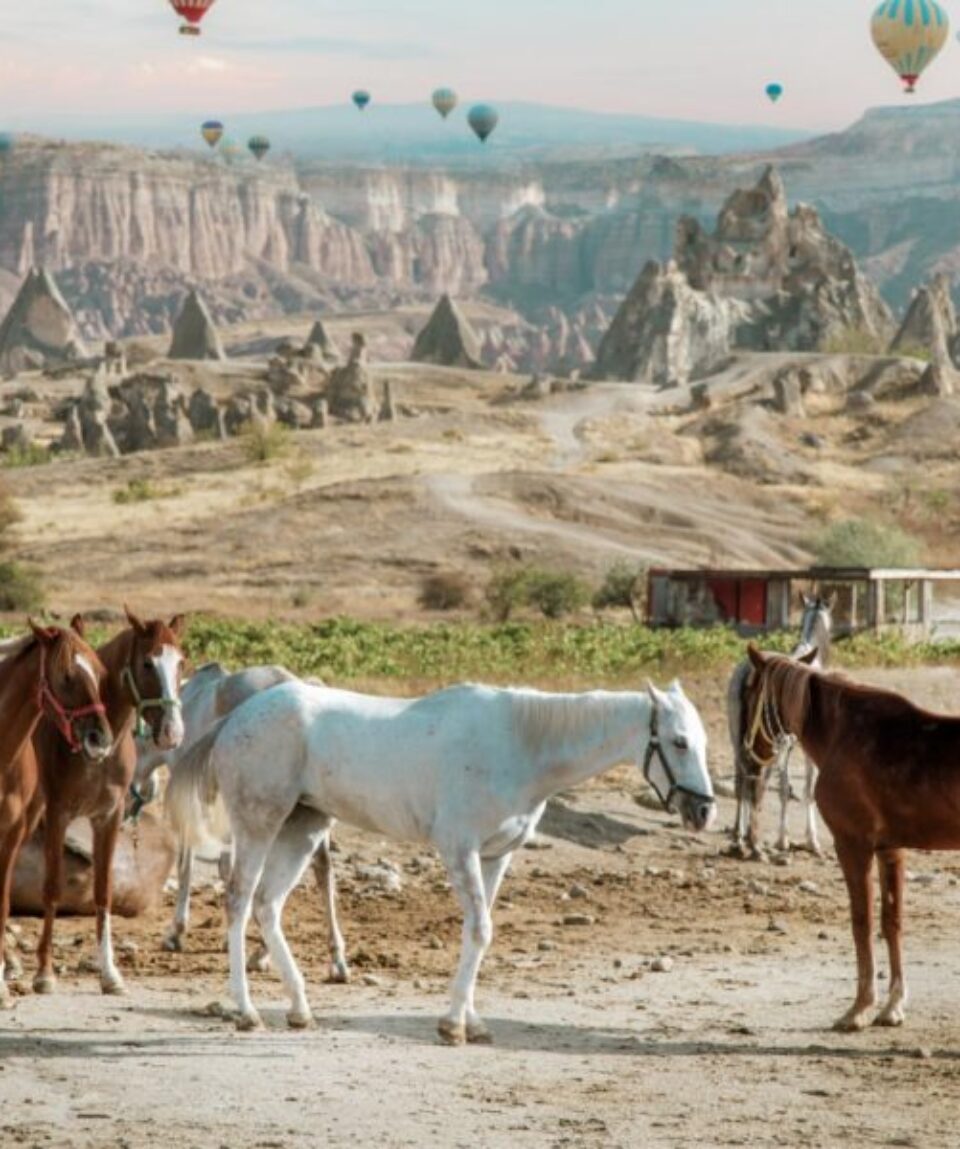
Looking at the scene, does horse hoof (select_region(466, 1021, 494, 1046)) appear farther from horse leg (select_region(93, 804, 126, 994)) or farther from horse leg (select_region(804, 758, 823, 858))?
horse leg (select_region(804, 758, 823, 858))

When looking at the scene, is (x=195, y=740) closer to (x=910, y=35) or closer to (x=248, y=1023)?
(x=248, y=1023)

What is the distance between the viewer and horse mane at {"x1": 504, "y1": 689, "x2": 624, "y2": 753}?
1378cm

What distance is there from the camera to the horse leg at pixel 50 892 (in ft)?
47.6

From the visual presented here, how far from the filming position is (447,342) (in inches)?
6240

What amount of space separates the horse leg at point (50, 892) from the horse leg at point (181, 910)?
1.56 meters

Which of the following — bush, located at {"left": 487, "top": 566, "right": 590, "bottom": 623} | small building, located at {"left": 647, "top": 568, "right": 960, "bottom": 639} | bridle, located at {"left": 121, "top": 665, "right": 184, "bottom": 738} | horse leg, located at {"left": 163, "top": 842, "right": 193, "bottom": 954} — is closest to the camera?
bridle, located at {"left": 121, "top": 665, "right": 184, "bottom": 738}

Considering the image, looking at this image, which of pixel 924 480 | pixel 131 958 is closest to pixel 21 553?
pixel 924 480

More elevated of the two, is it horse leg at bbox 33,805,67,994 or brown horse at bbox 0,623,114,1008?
brown horse at bbox 0,623,114,1008

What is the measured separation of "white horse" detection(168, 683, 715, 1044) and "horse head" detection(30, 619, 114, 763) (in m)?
0.90

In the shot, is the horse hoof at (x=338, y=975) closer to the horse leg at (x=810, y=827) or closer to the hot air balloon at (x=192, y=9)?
the horse leg at (x=810, y=827)

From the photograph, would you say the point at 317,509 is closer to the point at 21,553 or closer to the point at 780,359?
the point at 21,553

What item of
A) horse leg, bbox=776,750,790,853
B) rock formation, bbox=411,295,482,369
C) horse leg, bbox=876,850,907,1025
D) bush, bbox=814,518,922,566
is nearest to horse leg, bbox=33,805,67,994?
horse leg, bbox=876,850,907,1025

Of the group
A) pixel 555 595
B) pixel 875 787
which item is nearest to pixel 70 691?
pixel 875 787

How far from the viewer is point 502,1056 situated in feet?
43.5
